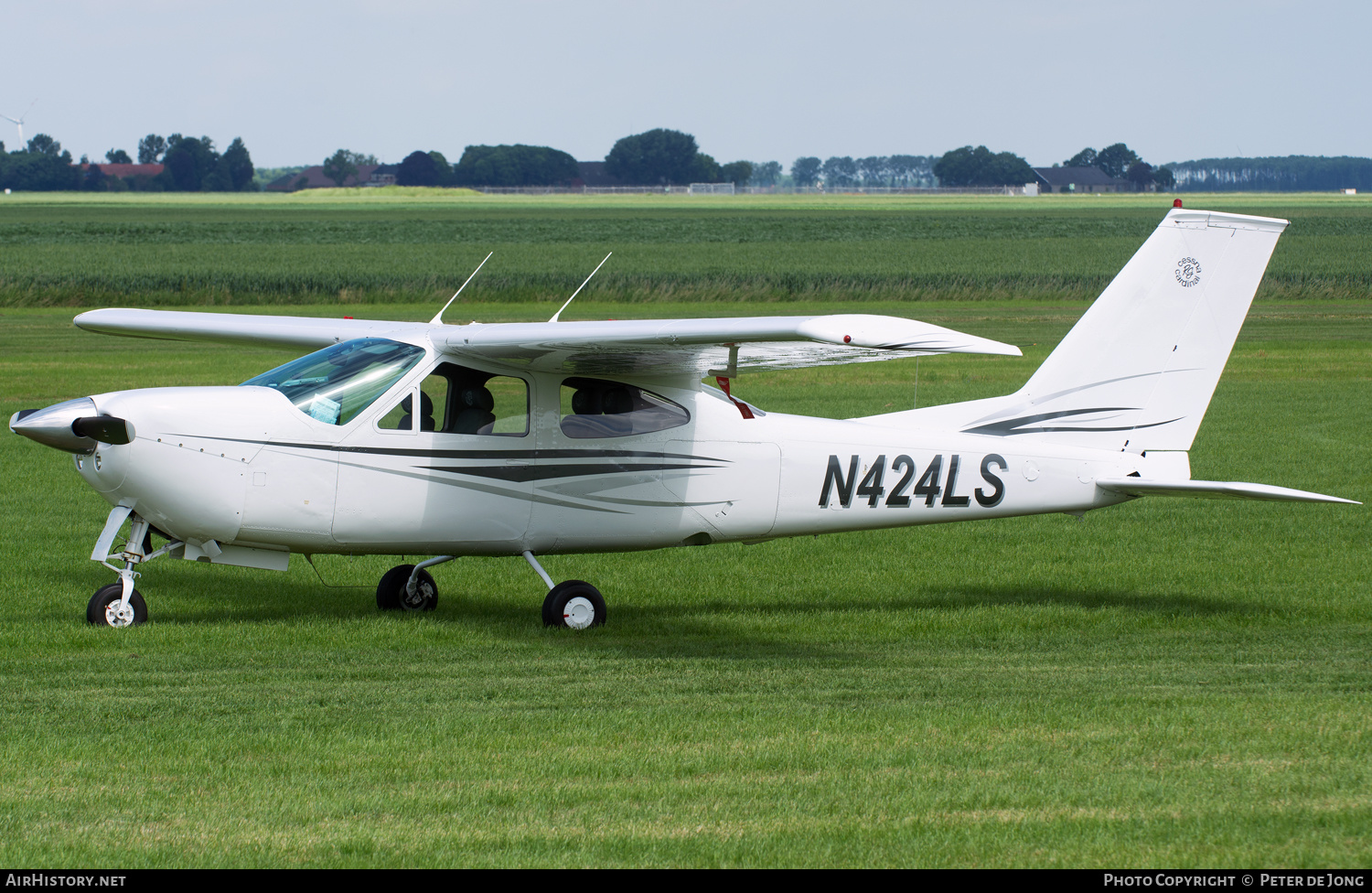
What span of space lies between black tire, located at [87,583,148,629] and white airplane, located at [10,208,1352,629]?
0.05ft

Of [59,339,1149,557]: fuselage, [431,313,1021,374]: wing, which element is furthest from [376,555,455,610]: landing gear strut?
[431,313,1021,374]: wing

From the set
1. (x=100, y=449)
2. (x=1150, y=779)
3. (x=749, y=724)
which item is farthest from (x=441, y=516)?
(x=1150, y=779)

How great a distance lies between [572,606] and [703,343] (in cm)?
246

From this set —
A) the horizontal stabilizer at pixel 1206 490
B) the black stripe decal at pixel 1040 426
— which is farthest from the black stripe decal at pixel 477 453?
the horizontal stabilizer at pixel 1206 490

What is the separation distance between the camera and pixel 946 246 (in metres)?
79.1

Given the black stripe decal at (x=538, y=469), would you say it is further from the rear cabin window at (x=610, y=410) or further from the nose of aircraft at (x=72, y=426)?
the nose of aircraft at (x=72, y=426)

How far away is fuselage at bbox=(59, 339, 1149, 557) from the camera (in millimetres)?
9352

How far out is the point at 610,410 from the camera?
10.3 metres

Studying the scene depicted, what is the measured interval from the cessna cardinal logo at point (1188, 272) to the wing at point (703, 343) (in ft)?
7.03

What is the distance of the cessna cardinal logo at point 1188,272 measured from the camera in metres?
10.7

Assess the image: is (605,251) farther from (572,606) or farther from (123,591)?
(123,591)

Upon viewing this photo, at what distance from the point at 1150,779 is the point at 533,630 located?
4880 millimetres

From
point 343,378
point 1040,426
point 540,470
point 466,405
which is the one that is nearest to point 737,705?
point 540,470

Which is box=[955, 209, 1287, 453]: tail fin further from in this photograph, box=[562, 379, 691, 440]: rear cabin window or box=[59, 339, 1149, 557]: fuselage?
box=[562, 379, 691, 440]: rear cabin window
